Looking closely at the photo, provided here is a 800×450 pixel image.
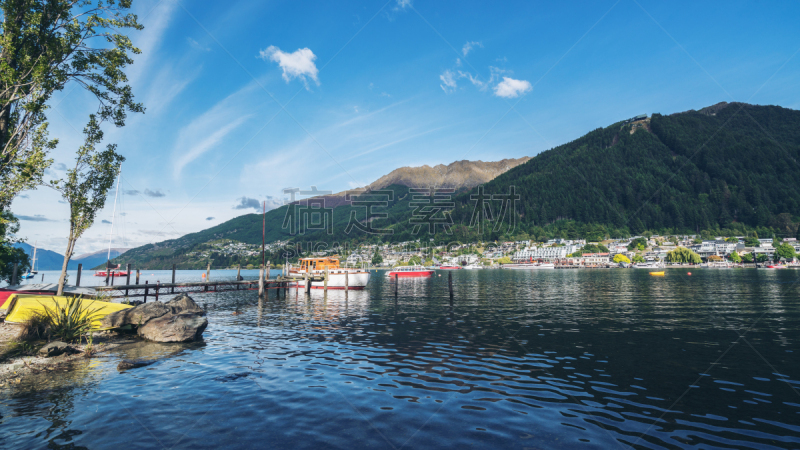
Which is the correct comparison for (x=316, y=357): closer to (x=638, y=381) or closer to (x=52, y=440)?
(x=52, y=440)

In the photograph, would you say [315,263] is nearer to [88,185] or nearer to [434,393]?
[88,185]

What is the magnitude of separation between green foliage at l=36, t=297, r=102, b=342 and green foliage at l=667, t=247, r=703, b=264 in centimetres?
20215

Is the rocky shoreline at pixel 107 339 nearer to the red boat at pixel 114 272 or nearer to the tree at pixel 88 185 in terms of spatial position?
the tree at pixel 88 185

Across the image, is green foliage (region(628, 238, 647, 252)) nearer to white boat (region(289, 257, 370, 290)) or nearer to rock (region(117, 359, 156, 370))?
white boat (region(289, 257, 370, 290))

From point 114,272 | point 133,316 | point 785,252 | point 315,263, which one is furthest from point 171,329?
point 785,252

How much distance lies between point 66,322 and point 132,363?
633 centimetres

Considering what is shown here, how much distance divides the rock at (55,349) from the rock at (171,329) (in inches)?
142

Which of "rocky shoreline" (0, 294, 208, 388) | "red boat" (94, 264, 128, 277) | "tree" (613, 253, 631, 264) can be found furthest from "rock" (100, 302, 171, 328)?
"tree" (613, 253, 631, 264)

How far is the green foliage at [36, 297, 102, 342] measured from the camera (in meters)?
16.5

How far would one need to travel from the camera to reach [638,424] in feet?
27.7

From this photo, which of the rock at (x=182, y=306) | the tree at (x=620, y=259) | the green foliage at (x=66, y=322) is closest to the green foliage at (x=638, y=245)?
the tree at (x=620, y=259)

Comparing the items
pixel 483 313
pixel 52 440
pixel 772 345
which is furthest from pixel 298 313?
pixel 772 345

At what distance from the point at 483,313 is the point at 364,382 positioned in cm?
1917

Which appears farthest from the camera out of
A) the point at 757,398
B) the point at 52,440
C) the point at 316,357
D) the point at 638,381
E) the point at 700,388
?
the point at 316,357
